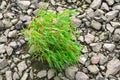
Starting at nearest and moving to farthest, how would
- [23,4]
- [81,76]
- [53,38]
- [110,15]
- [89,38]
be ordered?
[53,38], [81,76], [89,38], [110,15], [23,4]

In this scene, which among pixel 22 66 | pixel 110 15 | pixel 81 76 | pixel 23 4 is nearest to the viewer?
pixel 81 76

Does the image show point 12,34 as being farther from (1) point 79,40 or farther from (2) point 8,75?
(1) point 79,40

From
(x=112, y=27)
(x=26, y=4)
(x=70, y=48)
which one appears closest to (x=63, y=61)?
(x=70, y=48)

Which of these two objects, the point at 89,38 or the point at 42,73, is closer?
the point at 42,73

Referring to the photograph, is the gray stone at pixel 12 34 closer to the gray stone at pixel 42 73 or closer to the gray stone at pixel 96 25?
the gray stone at pixel 42 73

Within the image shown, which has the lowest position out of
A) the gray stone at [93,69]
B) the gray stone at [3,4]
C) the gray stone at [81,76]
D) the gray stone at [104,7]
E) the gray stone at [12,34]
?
the gray stone at [81,76]

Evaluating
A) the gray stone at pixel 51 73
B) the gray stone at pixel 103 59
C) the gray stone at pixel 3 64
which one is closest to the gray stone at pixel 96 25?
the gray stone at pixel 103 59

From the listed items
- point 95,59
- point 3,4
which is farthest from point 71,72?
point 3,4
